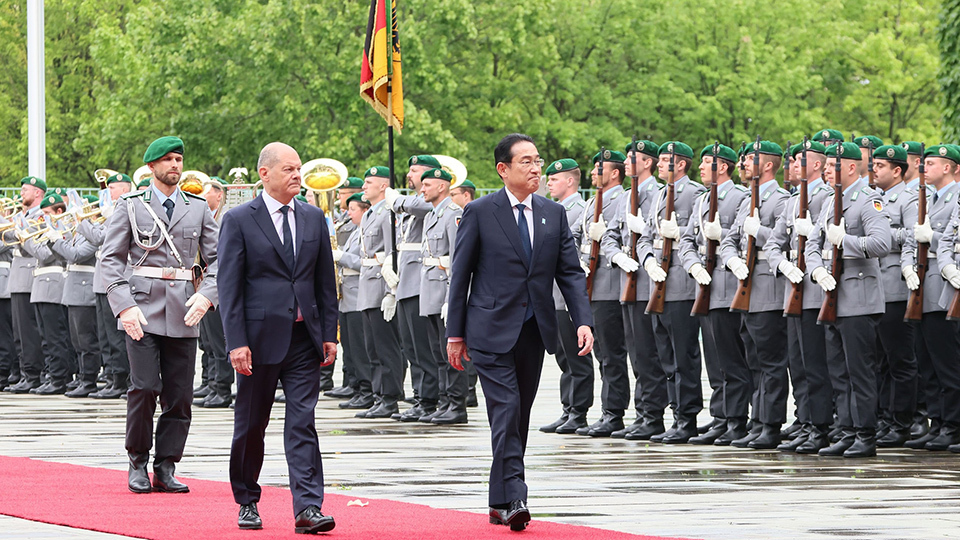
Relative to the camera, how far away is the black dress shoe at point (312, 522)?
277 inches

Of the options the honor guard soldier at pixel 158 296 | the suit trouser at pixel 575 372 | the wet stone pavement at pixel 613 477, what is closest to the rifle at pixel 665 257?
the suit trouser at pixel 575 372

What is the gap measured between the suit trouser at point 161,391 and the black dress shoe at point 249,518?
64.0 inches

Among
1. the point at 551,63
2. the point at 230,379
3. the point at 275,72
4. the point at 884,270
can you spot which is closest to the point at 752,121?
the point at 551,63

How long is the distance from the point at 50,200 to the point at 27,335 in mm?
1731

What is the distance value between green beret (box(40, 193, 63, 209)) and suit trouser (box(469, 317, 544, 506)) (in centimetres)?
1017

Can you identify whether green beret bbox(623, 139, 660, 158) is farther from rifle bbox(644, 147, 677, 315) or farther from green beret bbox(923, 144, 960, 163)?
green beret bbox(923, 144, 960, 163)

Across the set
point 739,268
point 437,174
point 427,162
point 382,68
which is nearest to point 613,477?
point 739,268

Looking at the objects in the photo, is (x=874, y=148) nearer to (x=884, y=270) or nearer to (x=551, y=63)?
(x=884, y=270)

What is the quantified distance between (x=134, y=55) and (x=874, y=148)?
28.6 m

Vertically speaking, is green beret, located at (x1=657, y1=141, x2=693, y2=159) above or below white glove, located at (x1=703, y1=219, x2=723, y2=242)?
above

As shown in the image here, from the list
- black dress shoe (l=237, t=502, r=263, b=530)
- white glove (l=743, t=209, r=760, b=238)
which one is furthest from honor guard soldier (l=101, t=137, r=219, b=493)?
white glove (l=743, t=209, r=760, b=238)

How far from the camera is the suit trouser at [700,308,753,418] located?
1157cm

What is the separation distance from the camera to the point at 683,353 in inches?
467

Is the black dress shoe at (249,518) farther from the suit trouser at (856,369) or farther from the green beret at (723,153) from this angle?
the green beret at (723,153)
